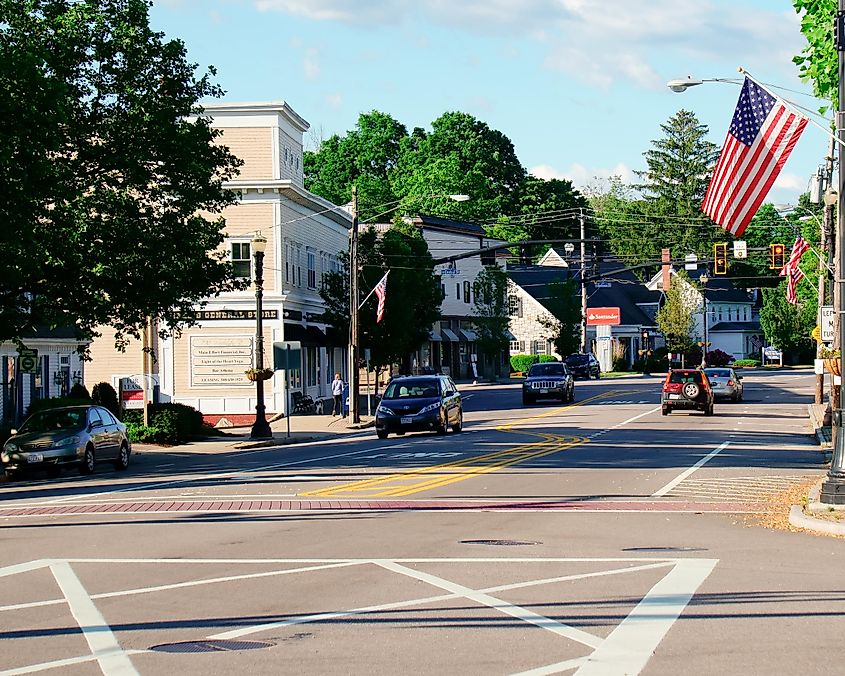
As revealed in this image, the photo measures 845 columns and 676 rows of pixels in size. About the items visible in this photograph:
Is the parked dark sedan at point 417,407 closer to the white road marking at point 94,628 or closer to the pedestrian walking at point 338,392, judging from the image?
the pedestrian walking at point 338,392

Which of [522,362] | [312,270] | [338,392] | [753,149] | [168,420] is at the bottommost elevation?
[168,420]

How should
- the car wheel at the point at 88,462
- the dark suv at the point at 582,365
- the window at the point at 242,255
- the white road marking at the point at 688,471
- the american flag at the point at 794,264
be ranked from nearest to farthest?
the white road marking at the point at 688,471
the car wheel at the point at 88,462
the american flag at the point at 794,264
the window at the point at 242,255
the dark suv at the point at 582,365

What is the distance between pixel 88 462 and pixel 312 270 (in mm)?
33415

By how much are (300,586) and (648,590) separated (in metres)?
3.05

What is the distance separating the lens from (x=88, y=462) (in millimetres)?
Result: 28750

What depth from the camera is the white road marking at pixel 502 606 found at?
9141 mm

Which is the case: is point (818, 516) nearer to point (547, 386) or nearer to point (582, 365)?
point (547, 386)

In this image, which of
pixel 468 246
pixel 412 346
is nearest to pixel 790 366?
pixel 468 246

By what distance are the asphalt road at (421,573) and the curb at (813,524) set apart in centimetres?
36

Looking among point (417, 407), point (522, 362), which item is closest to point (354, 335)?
point (417, 407)


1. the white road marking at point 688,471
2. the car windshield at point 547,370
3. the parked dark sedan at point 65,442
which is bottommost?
the white road marking at point 688,471

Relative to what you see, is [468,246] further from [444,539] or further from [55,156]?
[444,539]

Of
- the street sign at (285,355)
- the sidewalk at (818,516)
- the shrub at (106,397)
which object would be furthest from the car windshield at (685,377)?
the sidewalk at (818,516)

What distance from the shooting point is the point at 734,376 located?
197 feet
